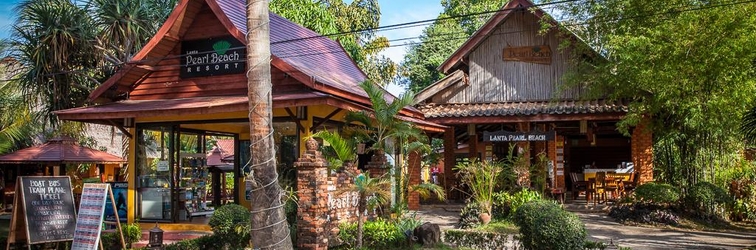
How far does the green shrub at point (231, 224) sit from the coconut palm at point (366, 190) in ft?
5.33

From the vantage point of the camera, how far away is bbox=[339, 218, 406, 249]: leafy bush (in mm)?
9984

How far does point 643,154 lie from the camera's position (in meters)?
17.3

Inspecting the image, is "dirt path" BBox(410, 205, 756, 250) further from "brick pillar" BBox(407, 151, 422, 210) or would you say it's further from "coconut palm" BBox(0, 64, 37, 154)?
"coconut palm" BBox(0, 64, 37, 154)

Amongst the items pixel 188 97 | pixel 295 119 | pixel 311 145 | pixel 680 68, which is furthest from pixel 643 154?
pixel 188 97

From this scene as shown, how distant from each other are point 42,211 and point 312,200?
13.3 feet

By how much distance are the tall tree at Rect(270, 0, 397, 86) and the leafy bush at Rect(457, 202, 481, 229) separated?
9.68 m

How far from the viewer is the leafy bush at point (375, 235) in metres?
9.98

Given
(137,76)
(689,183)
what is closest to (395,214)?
(137,76)

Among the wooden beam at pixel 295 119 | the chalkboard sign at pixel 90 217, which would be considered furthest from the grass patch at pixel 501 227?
the chalkboard sign at pixel 90 217

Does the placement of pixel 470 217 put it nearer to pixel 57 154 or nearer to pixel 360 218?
pixel 360 218

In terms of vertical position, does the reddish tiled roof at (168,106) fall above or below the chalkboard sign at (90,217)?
above

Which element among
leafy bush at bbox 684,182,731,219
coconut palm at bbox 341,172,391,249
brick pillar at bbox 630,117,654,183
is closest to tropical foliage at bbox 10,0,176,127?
coconut palm at bbox 341,172,391,249

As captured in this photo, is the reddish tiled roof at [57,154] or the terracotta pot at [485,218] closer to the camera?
the terracotta pot at [485,218]

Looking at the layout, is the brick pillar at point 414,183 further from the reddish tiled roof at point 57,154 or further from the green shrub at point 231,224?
the reddish tiled roof at point 57,154
